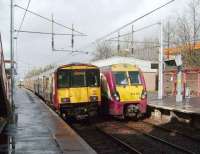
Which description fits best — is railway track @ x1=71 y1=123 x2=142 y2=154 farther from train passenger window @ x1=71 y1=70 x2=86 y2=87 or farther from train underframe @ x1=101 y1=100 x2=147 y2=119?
train passenger window @ x1=71 y1=70 x2=86 y2=87

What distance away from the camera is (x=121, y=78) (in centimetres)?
2250

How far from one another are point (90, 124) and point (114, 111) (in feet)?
5.03

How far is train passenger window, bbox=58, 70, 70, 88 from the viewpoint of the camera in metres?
21.8

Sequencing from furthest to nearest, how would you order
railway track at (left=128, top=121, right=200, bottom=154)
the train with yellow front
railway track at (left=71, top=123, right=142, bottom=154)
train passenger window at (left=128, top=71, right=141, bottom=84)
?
train passenger window at (left=128, top=71, right=141, bottom=84)
the train with yellow front
railway track at (left=128, top=121, right=200, bottom=154)
railway track at (left=71, top=123, right=142, bottom=154)

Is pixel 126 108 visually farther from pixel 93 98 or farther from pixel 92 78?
pixel 92 78

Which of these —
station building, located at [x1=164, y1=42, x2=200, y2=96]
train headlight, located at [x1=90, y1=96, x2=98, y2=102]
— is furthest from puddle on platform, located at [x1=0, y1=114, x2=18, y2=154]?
station building, located at [x1=164, y1=42, x2=200, y2=96]

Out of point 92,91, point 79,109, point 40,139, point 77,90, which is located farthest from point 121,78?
point 40,139

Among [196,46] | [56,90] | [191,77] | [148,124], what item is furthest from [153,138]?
[196,46]

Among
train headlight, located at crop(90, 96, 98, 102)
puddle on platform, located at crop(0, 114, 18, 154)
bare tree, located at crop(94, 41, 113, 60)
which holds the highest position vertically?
bare tree, located at crop(94, 41, 113, 60)

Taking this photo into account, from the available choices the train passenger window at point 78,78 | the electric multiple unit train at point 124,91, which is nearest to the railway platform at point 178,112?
the electric multiple unit train at point 124,91

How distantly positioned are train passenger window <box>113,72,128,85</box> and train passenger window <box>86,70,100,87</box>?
0.83 meters

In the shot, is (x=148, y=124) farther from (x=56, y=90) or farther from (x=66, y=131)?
(x=66, y=131)

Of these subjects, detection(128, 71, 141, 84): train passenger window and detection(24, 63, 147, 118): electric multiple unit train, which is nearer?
detection(24, 63, 147, 118): electric multiple unit train

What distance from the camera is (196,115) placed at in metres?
19.3
